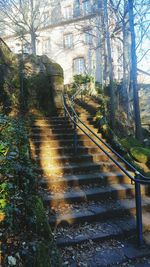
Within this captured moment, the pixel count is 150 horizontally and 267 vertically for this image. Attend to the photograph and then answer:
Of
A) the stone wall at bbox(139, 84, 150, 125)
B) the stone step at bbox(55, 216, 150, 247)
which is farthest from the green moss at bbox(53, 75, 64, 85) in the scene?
the stone wall at bbox(139, 84, 150, 125)

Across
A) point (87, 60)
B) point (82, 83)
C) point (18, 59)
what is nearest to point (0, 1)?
point (87, 60)

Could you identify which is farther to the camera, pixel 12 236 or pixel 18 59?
pixel 18 59

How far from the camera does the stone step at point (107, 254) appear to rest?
256cm

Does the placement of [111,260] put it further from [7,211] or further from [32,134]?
[32,134]

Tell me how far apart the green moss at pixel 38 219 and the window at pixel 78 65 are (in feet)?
74.6

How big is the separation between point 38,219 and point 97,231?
0.98 m

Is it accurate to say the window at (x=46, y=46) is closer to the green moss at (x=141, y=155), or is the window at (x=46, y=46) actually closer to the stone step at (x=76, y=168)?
the green moss at (x=141, y=155)

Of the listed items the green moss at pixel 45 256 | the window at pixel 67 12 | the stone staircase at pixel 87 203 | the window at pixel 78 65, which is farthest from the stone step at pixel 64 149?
the window at pixel 67 12

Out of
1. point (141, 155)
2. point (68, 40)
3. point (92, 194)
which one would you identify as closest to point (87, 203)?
point (92, 194)

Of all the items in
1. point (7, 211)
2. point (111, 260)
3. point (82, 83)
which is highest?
point (82, 83)

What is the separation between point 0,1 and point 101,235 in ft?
71.1

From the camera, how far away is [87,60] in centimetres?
2386

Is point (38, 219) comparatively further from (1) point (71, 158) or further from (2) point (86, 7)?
(2) point (86, 7)

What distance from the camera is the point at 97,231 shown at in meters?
3.10
